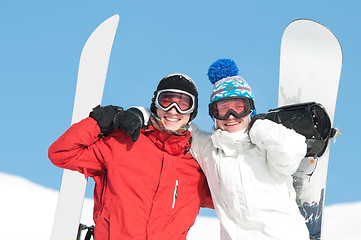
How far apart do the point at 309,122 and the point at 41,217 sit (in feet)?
37.1

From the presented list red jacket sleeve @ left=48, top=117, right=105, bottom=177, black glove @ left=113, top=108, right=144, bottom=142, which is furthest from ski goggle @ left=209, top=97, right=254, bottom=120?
red jacket sleeve @ left=48, top=117, right=105, bottom=177

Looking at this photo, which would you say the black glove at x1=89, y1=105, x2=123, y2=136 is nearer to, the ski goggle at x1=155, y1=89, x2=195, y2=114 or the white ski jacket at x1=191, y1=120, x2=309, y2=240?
the ski goggle at x1=155, y1=89, x2=195, y2=114

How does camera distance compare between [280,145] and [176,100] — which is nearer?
[280,145]

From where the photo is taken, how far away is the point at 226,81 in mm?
2863

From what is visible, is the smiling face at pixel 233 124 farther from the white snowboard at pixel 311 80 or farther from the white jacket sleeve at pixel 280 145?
the white snowboard at pixel 311 80

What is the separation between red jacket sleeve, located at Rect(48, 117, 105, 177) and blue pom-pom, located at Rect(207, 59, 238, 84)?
0.96 m

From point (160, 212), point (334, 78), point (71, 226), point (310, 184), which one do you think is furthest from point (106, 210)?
point (334, 78)

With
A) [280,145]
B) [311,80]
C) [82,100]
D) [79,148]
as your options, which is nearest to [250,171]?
[280,145]

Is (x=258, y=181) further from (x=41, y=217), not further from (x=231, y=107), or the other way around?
(x=41, y=217)

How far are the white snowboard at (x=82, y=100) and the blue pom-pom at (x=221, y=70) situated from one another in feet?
3.62

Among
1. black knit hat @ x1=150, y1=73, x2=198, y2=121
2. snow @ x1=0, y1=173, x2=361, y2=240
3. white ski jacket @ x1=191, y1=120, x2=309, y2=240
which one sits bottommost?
snow @ x1=0, y1=173, x2=361, y2=240

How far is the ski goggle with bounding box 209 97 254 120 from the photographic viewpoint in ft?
8.99

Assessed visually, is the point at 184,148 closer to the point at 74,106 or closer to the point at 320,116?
the point at 320,116

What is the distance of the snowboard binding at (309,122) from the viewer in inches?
109
